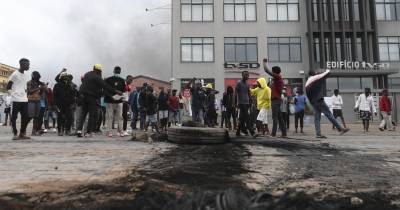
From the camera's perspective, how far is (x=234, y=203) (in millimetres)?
2949

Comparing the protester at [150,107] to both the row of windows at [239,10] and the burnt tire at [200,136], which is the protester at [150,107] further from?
the row of windows at [239,10]

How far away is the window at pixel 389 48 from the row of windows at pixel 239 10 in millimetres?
8305

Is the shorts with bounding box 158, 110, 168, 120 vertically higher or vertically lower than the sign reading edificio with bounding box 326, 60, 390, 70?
lower

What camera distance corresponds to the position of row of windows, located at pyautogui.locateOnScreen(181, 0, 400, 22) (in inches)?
1565

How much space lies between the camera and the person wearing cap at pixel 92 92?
984 centimetres

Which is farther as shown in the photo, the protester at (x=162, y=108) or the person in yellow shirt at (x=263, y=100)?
the protester at (x=162, y=108)

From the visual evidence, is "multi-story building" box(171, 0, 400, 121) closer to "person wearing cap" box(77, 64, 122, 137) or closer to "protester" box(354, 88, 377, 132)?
"protester" box(354, 88, 377, 132)

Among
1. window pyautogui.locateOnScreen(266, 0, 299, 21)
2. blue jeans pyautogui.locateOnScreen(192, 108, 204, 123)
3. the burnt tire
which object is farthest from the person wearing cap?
window pyautogui.locateOnScreen(266, 0, 299, 21)

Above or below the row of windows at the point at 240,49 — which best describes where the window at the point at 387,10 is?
above

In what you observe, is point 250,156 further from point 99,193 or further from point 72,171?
point 99,193

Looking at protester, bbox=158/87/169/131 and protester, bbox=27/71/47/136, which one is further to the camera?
protester, bbox=158/87/169/131

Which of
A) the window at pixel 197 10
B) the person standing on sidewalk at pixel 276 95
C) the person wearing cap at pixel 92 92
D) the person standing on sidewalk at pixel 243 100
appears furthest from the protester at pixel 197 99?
the window at pixel 197 10

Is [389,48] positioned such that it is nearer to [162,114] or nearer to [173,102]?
[173,102]

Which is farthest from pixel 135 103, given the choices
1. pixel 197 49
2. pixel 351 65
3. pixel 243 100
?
pixel 351 65
